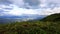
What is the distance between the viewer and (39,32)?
6402 mm

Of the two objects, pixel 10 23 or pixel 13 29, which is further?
pixel 10 23

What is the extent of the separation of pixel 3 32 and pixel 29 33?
4.04 feet

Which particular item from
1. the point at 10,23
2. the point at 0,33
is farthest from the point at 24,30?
the point at 10,23

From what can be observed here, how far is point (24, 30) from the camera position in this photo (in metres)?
6.46

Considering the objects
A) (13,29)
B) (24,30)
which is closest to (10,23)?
(13,29)

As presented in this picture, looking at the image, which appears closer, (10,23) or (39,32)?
(39,32)

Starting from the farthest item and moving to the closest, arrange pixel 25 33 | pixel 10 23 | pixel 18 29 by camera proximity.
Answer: pixel 10 23 → pixel 18 29 → pixel 25 33

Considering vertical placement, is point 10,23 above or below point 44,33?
above

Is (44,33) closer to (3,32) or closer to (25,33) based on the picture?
(25,33)

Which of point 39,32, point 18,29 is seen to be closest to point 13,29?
point 18,29

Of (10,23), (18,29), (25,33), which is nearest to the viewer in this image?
(25,33)

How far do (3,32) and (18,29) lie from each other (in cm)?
70

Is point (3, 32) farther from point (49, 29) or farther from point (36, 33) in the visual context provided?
point (49, 29)

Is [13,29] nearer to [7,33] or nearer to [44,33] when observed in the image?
[7,33]
